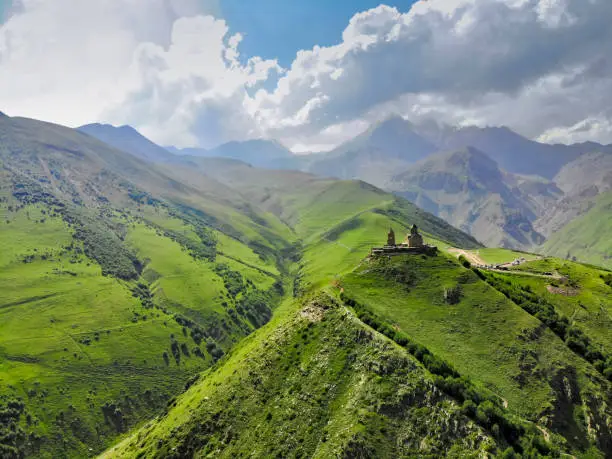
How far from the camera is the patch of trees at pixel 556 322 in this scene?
91.1 metres

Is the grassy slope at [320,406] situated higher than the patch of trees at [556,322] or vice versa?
the patch of trees at [556,322]

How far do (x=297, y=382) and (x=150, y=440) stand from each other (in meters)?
44.5

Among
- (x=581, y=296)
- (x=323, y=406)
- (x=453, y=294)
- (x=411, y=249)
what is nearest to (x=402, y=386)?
(x=323, y=406)

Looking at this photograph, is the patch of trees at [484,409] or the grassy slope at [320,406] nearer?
the patch of trees at [484,409]

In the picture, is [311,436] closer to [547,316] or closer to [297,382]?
[297,382]

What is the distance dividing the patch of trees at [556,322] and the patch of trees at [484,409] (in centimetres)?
3019

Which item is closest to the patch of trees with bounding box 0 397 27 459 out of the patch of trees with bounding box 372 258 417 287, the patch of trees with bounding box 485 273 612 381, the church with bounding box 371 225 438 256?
the patch of trees with bounding box 372 258 417 287

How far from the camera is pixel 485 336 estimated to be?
97.2 meters

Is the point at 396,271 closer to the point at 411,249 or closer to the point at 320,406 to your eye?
the point at 411,249

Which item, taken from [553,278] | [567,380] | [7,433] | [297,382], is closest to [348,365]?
[297,382]

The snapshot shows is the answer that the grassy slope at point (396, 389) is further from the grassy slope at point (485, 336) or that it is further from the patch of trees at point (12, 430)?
the patch of trees at point (12, 430)

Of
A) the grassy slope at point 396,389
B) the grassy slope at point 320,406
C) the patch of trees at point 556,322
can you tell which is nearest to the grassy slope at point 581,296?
the patch of trees at point 556,322

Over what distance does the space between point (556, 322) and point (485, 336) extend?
1886cm

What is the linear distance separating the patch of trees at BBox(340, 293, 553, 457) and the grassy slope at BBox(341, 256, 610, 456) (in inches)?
353
